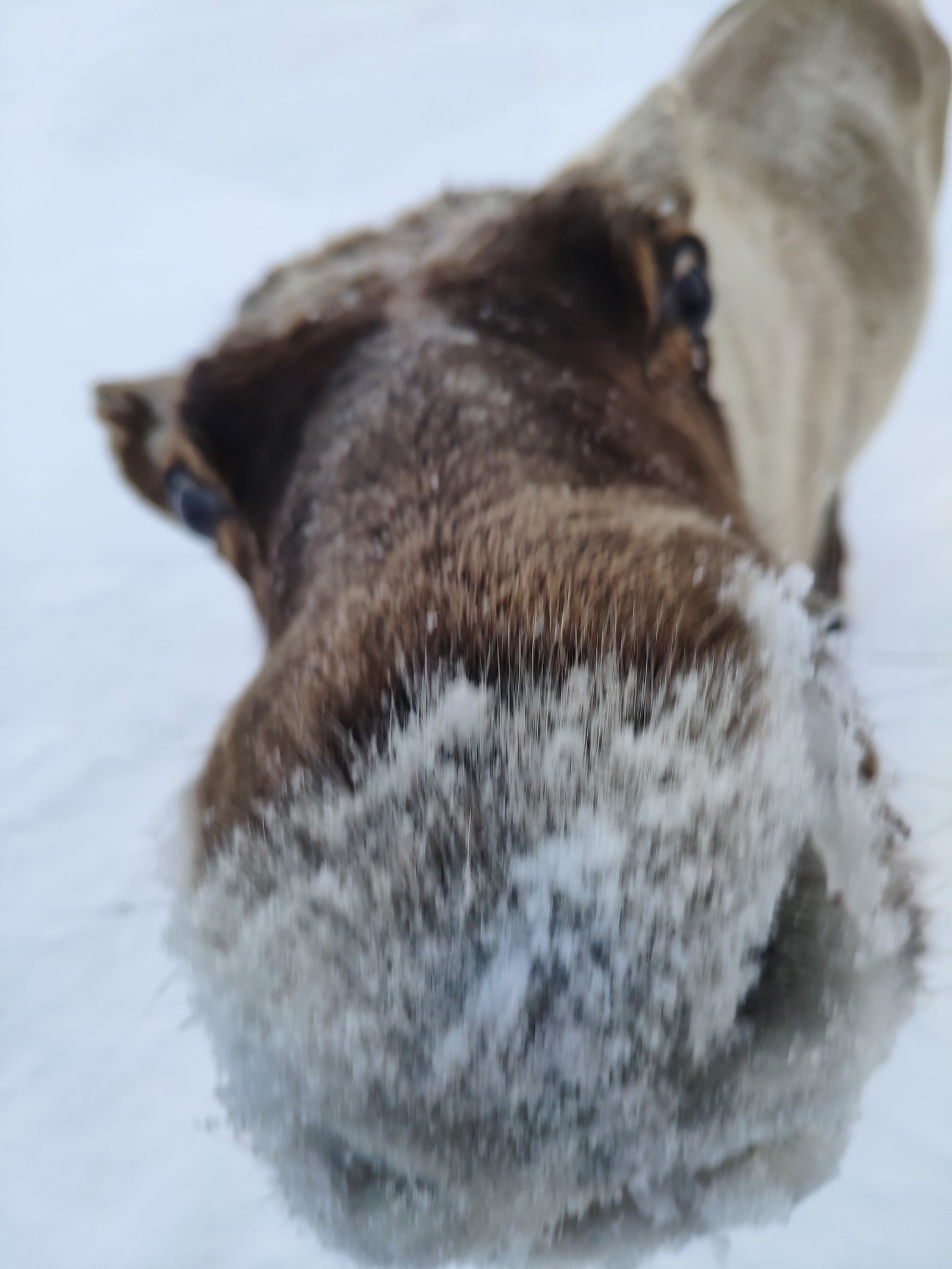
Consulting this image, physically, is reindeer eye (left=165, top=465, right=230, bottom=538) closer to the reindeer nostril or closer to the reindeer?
the reindeer

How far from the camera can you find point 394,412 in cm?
105

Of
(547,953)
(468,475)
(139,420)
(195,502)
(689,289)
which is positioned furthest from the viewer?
(139,420)

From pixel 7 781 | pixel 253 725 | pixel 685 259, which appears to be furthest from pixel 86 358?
pixel 253 725

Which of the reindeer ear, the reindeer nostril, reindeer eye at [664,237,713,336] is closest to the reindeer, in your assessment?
the reindeer nostril

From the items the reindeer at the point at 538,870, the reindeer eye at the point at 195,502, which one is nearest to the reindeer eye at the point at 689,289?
the reindeer at the point at 538,870

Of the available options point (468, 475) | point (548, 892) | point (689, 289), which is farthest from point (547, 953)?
point (689, 289)

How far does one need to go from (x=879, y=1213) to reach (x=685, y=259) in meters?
1.65

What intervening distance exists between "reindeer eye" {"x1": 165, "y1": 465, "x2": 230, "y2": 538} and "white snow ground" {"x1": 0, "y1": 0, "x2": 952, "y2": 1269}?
1.50ft

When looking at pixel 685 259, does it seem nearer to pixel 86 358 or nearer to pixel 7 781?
pixel 7 781

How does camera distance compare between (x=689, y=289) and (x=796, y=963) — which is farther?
(x=689, y=289)

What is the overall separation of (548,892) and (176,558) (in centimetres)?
293

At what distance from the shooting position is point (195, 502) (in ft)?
5.01

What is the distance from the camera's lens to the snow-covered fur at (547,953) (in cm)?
55

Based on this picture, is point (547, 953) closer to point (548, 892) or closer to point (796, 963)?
point (548, 892)
